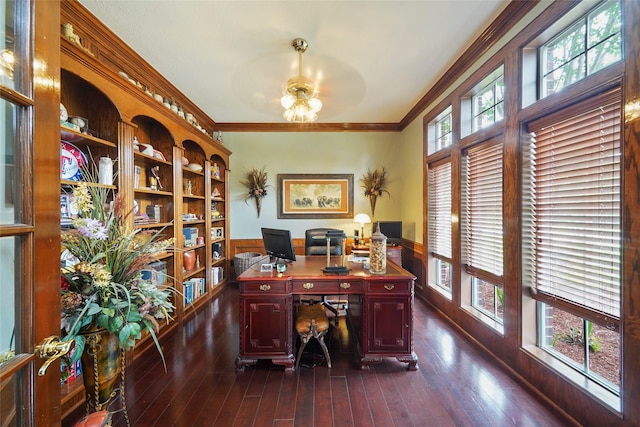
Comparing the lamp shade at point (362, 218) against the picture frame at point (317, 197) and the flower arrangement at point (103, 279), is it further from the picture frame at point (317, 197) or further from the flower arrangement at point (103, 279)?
the flower arrangement at point (103, 279)

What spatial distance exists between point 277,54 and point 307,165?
2.33 m

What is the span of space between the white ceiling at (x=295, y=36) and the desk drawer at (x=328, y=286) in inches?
86.1

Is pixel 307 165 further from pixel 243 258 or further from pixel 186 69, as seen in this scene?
pixel 186 69

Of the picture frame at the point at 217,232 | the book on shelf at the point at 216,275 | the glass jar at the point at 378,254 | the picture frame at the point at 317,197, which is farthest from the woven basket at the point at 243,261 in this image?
the glass jar at the point at 378,254

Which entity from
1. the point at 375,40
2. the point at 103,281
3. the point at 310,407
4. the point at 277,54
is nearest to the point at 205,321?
the point at 310,407

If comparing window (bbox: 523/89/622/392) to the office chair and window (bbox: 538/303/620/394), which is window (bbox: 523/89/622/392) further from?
the office chair

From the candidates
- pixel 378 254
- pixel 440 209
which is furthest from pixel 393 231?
pixel 378 254

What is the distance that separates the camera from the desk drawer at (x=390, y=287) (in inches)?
84.4

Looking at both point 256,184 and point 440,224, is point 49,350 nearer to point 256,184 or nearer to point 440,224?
point 440,224

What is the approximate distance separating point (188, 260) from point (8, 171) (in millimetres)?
2686

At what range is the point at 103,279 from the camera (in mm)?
1121

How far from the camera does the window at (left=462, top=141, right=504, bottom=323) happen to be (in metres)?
2.31

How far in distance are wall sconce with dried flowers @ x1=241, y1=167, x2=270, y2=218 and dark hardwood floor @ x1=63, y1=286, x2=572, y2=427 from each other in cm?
268

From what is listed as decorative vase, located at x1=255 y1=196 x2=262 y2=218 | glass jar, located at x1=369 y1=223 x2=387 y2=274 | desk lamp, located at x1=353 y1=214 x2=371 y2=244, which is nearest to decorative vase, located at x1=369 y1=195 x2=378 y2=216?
desk lamp, located at x1=353 y1=214 x2=371 y2=244
